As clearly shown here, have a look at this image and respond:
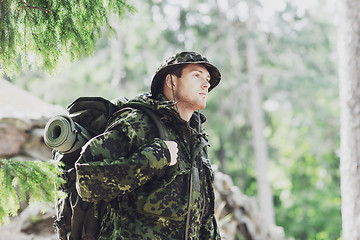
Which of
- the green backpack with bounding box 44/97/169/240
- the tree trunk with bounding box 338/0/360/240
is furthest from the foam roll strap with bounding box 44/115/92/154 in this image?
the tree trunk with bounding box 338/0/360/240

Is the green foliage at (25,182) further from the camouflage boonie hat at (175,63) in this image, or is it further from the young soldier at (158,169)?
the camouflage boonie hat at (175,63)

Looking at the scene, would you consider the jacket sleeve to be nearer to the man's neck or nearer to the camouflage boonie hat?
the man's neck

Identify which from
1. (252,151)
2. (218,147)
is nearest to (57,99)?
(218,147)

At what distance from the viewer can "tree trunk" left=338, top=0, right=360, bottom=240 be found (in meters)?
4.64

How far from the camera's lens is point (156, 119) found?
2893 millimetres

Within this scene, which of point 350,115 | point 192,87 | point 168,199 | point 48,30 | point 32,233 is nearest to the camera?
point 168,199

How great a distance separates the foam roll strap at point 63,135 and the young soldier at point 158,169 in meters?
0.16

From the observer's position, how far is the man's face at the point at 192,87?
305 cm

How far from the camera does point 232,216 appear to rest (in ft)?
29.0

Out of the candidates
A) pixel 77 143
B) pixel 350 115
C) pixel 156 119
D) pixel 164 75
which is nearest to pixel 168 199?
pixel 156 119

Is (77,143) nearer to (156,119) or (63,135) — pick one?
(63,135)

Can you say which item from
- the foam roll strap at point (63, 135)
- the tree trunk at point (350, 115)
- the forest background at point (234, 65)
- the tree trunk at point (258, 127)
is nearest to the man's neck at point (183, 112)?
the foam roll strap at point (63, 135)

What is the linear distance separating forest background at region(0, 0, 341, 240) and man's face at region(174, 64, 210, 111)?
→ 40.3ft

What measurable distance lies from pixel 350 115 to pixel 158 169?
3.09 meters
